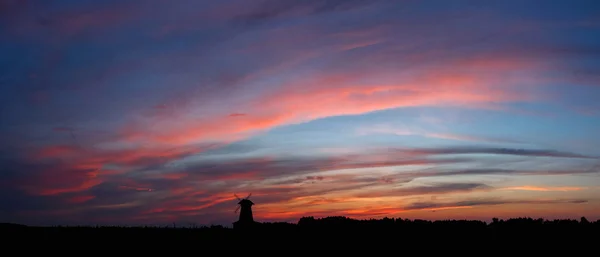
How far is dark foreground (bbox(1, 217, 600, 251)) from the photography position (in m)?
35.0

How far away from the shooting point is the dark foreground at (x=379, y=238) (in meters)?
35.0

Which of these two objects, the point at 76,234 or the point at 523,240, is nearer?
the point at 523,240

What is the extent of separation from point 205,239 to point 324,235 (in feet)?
31.0

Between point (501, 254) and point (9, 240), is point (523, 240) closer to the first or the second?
point (501, 254)

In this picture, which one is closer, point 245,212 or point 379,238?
point 379,238

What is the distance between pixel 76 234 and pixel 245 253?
1727 cm

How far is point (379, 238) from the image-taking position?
38969 millimetres

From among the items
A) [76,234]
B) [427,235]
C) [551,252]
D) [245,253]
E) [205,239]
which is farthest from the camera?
[76,234]

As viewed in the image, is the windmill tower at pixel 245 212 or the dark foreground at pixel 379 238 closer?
the dark foreground at pixel 379 238

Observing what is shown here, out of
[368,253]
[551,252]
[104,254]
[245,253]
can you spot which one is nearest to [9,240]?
[104,254]

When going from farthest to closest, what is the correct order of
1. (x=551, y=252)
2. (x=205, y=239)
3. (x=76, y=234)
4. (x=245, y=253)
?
(x=76, y=234) < (x=205, y=239) < (x=245, y=253) < (x=551, y=252)

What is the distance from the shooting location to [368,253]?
36562 millimetres

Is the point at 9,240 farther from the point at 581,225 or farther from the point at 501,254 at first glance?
the point at 581,225

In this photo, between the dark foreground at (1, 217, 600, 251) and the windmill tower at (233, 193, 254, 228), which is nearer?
the dark foreground at (1, 217, 600, 251)
